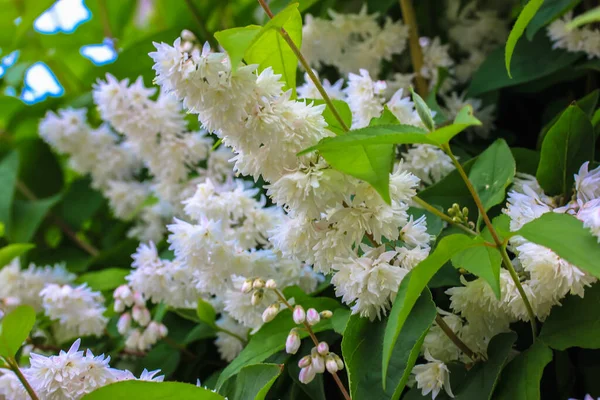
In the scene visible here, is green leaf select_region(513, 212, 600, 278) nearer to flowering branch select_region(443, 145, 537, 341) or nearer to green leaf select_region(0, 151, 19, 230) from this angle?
flowering branch select_region(443, 145, 537, 341)

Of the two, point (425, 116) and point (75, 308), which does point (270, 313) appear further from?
point (75, 308)

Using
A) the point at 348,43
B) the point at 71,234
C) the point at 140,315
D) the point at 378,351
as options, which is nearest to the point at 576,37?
the point at 348,43

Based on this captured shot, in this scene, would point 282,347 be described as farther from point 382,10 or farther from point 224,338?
point 382,10

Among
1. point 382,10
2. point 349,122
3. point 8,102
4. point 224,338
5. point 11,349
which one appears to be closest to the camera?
point 11,349

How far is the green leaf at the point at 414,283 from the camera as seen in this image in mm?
534

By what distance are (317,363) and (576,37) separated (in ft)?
2.30

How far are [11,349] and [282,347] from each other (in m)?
0.31

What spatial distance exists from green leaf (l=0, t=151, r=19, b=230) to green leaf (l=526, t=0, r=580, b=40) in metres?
1.09

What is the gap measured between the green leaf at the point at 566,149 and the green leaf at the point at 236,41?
0.40m

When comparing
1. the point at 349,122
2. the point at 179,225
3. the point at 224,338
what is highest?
the point at 349,122

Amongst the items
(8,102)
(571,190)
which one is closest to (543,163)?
(571,190)

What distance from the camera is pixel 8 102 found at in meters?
1.48

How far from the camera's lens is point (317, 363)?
668 millimetres

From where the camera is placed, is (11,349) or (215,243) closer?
(11,349)
